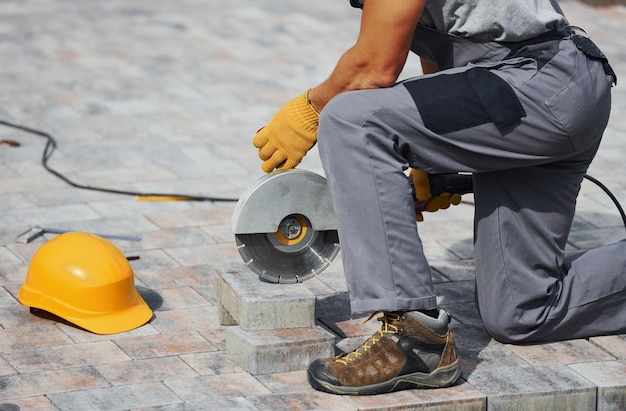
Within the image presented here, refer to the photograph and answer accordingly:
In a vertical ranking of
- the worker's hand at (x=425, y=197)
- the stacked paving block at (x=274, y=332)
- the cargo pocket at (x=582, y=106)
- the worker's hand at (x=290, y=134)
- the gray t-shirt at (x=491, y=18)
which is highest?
the gray t-shirt at (x=491, y=18)

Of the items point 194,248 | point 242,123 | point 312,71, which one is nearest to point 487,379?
point 194,248

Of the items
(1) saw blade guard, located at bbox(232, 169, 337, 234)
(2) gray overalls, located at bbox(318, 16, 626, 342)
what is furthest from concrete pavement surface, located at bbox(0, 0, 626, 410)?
(2) gray overalls, located at bbox(318, 16, 626, 342)

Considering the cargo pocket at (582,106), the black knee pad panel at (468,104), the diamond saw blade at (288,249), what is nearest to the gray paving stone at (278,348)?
the diamond saw blade at (288,249)

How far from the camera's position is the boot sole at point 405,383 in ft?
10.6

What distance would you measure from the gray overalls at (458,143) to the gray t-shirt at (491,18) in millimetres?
47

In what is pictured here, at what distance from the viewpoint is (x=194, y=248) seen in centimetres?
461

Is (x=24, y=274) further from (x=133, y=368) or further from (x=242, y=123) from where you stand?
(x=242, y=123)

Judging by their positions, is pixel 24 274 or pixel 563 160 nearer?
pixel 563 160

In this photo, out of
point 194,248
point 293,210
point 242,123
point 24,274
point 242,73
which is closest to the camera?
point 293,210

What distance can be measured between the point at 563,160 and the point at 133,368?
4.99ft

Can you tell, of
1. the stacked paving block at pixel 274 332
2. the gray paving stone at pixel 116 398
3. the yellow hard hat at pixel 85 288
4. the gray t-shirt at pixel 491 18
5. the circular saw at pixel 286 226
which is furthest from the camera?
the yellow hard hat at pixel 85 288

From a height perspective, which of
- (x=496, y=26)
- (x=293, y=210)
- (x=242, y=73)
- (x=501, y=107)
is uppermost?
(x=496, y=26)

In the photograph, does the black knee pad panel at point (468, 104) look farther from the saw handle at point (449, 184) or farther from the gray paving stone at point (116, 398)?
the gray paving stone at point (116, 398)

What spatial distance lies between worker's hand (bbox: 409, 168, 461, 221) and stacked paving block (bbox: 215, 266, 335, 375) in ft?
1.80
